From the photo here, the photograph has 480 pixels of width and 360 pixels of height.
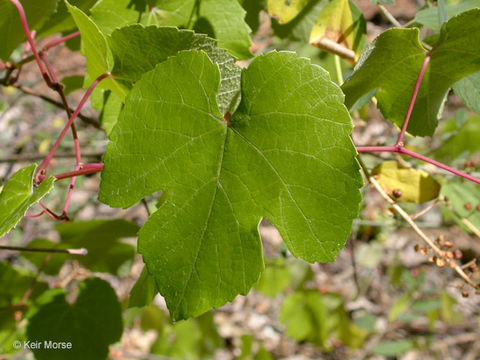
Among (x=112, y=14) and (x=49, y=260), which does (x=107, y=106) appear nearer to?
(x=112, y=14)

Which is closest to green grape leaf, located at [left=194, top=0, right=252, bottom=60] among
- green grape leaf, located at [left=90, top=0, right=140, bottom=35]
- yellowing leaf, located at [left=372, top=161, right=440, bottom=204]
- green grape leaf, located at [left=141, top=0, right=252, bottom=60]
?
green grape leaf, located at [left=141, top=0, right=252, bottom=60]

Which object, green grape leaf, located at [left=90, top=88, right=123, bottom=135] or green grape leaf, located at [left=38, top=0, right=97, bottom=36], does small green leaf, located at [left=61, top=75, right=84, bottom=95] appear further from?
green grape leaf, located at [left=90, top=88, right=123, bottom=135]

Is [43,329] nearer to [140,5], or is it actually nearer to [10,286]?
[10,286]

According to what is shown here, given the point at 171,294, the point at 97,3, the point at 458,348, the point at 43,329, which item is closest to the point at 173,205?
the point at 171,294

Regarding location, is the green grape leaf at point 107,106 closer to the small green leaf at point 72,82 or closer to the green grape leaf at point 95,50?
the green grape leaf at point 95,50

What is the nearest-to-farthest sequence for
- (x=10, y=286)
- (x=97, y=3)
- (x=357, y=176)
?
(x=357, y=176), (x=97, y=3), (x=10, y=286)

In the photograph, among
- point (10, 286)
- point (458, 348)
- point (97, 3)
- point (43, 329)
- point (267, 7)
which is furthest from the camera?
point (458, 348)
